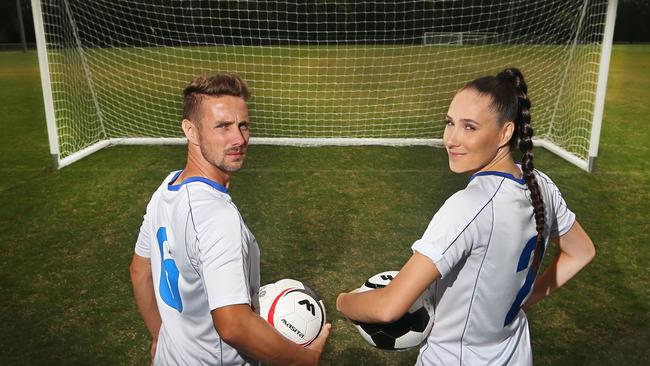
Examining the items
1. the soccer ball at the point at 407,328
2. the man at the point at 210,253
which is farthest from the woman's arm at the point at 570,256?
the man at the point at 210,253

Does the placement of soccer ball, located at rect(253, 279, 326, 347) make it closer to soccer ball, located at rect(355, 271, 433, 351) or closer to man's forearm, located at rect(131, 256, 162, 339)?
soccer ball, located at rect(355, 271, 433, 351)

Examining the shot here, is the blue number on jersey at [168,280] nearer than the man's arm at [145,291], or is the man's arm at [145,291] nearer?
the blue number on jersey at [168,280]

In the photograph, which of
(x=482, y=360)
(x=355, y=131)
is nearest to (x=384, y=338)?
(x=482, y=360)

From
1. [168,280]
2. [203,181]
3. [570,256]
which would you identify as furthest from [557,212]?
[168,280]

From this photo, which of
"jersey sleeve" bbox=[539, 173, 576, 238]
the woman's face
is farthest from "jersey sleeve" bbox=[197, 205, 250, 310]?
"jersey sleeve" bbox=[539, 173, 576, 238]

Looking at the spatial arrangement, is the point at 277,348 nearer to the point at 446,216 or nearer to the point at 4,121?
the point at 446,216

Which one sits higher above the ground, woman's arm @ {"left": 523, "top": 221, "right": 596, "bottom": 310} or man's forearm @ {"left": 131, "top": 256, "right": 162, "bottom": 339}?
woman's arm @ {"left": 523, "top": 221, "right": 596, "bottom": 310}

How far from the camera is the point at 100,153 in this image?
959cm

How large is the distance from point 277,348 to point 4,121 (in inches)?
509

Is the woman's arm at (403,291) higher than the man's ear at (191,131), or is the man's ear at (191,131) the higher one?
the man's ear at (191,131)

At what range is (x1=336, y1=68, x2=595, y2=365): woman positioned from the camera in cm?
181

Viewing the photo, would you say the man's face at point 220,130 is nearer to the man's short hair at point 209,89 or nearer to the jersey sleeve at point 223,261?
the man's short hair at point 209,89

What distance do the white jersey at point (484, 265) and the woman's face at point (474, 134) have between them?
0.06 m

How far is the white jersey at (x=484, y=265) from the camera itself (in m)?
1.83
